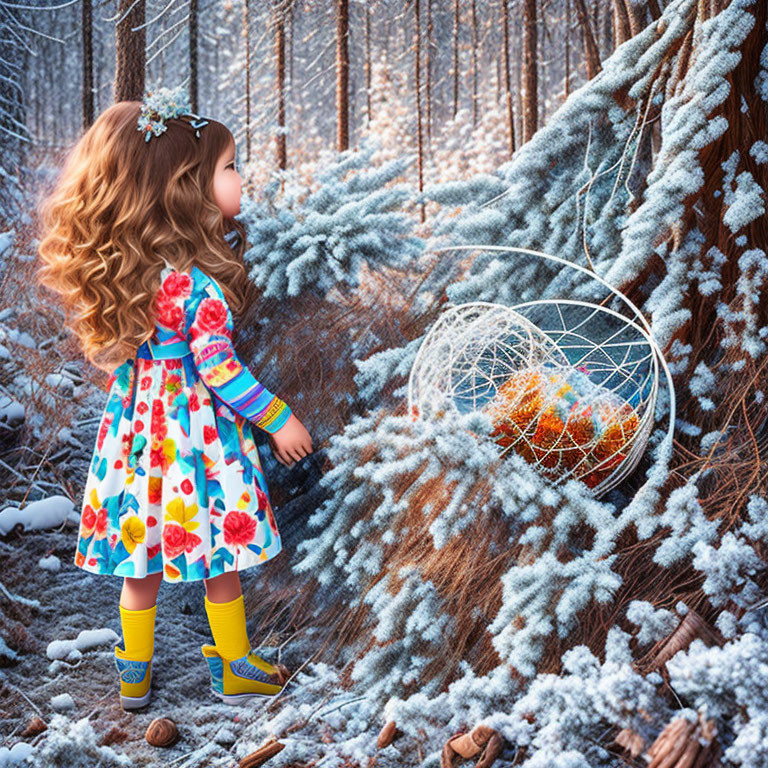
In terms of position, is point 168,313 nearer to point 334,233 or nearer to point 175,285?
point 175,285

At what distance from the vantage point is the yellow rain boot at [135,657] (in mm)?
1951

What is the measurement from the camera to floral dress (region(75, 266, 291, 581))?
6.00 feet

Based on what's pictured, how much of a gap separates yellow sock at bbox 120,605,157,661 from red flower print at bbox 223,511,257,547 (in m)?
0.30

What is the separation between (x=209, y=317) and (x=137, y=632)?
822 mm

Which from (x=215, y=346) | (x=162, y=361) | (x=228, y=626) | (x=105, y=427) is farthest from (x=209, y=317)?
(x=228, y=626)

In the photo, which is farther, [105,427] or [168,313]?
[105,427]

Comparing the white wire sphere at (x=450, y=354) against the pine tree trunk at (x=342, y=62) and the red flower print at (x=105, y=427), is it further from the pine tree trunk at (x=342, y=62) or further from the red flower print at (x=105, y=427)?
the pine tree trunk at (x=342, y=62)

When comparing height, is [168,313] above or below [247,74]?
below

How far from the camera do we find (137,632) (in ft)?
6.40

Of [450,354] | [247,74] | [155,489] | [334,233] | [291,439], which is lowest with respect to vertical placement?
[155,489]

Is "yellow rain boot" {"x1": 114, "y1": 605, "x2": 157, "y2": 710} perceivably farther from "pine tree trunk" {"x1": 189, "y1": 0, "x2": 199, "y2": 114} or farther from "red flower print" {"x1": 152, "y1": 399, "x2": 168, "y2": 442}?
"pine tree trunk" {"x1": 189, "y1": 0, "x2": 199, "y2": 114}

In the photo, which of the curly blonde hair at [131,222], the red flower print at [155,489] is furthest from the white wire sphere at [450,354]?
the red flower print at [155,489]

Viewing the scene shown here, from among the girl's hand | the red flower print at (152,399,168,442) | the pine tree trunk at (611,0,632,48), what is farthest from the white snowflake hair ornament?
the pine tree trunk at (611,0,632,48)

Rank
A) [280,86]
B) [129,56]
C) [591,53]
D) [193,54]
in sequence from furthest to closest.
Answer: [280,86], [193,54], [591,53], [129,56]
